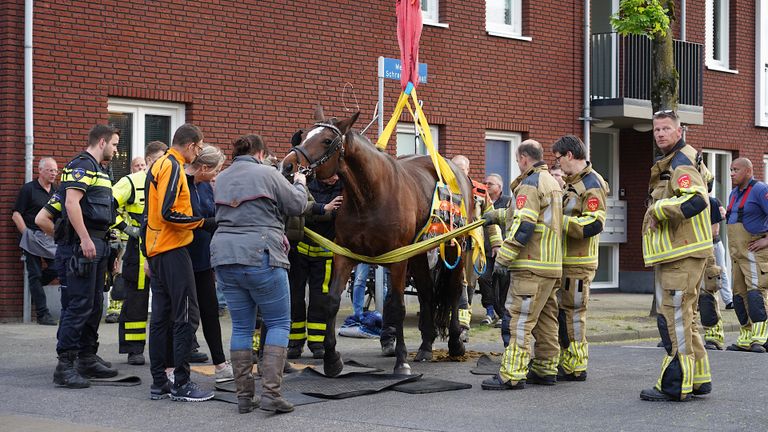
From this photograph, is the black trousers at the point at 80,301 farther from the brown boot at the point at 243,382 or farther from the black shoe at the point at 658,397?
the black shoe at the point at 658,397

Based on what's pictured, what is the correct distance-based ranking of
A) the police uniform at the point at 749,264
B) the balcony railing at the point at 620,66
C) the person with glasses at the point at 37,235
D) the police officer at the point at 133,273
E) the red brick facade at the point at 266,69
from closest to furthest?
the police officer at the point at 133,273, the police uniform at the point at 749,264, the person with glasses at the point at 37,235, the red brick facade at the point at 266,69, the balcony railing at the point at 620,66

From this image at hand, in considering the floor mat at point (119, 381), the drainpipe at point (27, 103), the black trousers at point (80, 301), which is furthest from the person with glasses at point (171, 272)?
the drainpipe at point (27, 103)

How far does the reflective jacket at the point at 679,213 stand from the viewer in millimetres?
8250

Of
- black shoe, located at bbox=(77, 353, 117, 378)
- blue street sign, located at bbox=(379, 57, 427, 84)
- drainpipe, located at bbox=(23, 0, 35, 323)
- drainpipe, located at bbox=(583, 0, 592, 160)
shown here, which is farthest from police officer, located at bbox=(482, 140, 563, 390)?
drainpipe, located at bbox=(583, 0, 592, 160)

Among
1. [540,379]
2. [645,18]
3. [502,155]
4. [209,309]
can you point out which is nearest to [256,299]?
[209,309]

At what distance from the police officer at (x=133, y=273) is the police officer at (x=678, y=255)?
4.51 m

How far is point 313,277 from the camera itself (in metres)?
10.6

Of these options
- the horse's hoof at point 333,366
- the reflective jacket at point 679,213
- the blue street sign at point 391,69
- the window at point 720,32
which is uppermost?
the window at point 720,32

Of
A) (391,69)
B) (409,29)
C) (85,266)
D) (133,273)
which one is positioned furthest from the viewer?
(391,69)

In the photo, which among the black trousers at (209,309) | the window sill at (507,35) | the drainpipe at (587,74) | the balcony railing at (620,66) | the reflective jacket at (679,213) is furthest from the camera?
the balcony railing at (620,66)

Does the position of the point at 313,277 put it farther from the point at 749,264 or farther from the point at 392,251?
the point at 749,264

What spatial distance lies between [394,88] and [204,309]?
9.49m

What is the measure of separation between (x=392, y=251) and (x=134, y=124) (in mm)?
6670

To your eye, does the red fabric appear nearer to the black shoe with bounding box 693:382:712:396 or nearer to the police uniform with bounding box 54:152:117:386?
the police uniform with bounding box 54:152:117:386
